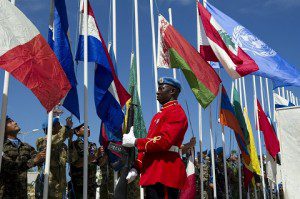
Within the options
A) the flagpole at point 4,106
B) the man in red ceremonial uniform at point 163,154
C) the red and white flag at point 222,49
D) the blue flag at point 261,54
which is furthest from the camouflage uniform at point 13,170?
the blue flag at point 261,54

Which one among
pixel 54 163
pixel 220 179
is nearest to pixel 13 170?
pixel 54 163

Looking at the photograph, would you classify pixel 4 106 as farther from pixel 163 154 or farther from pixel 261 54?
pixel 261 54

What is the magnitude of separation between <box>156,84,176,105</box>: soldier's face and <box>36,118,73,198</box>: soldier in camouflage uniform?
2.52m

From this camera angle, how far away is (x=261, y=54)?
887cm

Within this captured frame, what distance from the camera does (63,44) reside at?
6.36 m

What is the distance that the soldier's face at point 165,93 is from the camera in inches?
204

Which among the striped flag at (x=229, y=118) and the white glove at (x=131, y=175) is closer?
the white glove at (x=131, y=175)

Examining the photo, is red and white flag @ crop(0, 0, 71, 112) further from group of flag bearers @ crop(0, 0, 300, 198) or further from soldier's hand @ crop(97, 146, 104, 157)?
soldier's hand @ crop(97, 146, 104, 157)

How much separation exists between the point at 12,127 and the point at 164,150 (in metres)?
2.56

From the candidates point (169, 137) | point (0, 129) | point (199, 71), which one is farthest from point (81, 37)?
point (169, 137)

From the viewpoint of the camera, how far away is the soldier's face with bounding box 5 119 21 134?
609cm

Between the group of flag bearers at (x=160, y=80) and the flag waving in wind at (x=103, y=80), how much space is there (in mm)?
17

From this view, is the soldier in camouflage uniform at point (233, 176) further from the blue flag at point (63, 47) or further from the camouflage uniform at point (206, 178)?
the blue flag at point (63, 47)

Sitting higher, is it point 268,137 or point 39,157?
point 268,137
